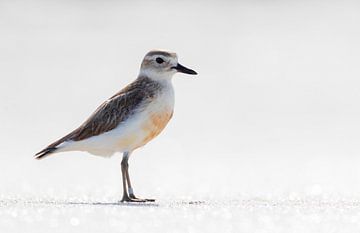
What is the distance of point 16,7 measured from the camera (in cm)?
1838

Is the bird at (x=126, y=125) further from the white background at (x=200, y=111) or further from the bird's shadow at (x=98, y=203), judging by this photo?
the white background at (x=200, y=111)

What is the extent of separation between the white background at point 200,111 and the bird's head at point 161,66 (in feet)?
3.02

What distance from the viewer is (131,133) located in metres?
8.10

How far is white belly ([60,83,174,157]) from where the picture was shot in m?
8.11

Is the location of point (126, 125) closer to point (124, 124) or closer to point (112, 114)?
point (124, 124)

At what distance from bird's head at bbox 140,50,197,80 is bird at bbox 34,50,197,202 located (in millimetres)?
139

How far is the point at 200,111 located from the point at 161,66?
446 cm

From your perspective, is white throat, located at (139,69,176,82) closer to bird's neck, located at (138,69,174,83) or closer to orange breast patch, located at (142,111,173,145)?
bird's neck, located at (138,69,174,83)

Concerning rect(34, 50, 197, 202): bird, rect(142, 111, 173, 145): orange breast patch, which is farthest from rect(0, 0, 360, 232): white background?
rect(142, 111, 173, 145): orange breast patch

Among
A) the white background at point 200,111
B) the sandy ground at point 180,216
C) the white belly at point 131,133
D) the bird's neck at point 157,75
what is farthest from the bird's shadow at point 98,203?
the bird's neck at point 157,75

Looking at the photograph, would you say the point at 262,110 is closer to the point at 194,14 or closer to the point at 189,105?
the point at 189,105

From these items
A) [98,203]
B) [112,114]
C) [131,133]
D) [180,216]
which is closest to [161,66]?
[112,114]

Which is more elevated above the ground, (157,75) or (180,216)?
(157,75)

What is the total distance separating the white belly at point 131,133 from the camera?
8.11m
